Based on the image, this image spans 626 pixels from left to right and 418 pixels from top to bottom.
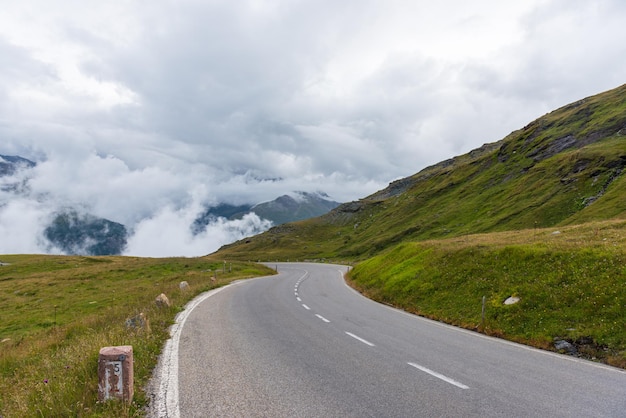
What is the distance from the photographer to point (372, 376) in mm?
8039

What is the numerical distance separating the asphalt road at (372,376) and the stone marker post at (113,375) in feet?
2.51

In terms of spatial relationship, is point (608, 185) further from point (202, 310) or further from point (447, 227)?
point (202, 310)

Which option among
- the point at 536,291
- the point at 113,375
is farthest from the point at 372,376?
the point at 536,291

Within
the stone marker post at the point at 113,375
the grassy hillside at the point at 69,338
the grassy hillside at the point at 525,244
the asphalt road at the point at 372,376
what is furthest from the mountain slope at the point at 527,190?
the stone marker post at the point at 113,375

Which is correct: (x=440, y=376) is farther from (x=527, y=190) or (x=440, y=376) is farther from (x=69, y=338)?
(x=527, y=190)

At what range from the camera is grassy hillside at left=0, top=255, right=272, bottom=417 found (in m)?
6.14

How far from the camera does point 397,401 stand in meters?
6.57

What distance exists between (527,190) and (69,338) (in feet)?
312

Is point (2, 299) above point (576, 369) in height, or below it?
above

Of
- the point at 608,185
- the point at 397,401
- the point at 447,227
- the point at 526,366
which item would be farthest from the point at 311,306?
the point at 447,227

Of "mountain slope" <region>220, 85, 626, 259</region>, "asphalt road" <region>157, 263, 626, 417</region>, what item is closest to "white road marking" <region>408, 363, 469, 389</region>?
"asphalt road" <region>157, 263, 626, 417</region>

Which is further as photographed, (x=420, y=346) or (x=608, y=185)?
(x=608, y=185)

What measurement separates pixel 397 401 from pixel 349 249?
132 meters

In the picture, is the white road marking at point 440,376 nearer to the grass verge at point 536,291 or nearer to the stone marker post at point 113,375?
the grass verge at point 536,291
